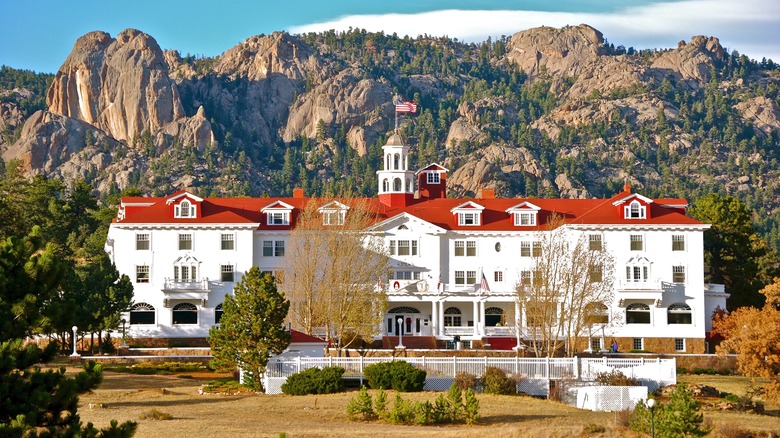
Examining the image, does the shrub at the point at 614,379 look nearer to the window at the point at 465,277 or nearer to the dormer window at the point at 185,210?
the window at the point at 465,277

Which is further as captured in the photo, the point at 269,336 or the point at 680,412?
the point at 269,336

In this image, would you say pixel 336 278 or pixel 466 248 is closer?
pixel 336 278

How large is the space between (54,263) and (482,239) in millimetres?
62365

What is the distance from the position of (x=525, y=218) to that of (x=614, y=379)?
35.4 m

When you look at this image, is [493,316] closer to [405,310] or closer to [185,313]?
[405,310]

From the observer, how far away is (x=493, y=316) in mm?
96500

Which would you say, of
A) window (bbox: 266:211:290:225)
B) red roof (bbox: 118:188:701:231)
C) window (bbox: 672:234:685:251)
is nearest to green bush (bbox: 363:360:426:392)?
red roof (bbox: 118:188:701:231)

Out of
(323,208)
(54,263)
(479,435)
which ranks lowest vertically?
(479,435)

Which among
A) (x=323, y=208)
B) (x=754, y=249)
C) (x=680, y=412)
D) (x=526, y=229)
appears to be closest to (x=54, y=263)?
(x=680, y=412)

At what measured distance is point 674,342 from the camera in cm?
9400

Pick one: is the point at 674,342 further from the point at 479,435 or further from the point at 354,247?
the point at 479,435

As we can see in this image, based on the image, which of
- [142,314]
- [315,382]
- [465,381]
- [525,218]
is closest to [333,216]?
[525,218]

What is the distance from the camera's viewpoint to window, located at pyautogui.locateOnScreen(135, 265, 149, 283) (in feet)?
312

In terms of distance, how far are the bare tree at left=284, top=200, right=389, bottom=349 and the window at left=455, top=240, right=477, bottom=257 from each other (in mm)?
7838
